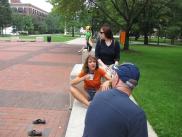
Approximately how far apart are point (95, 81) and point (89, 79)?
118mm

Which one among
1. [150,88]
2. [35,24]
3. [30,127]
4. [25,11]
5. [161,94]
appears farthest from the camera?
[25,11]

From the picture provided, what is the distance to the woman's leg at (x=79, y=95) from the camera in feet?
24.3

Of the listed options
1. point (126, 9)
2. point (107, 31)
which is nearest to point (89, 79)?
point (107, 31)

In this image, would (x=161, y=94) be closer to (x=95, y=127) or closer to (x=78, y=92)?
(x=78, y=92)

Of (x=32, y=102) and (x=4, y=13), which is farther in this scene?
(x=4, y=13)

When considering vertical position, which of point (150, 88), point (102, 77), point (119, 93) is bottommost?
point (150, 88)

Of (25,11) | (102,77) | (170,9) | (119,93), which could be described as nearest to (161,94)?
(102,77)

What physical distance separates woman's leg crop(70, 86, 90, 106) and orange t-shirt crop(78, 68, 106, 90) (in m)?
0.17

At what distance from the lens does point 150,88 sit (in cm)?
1146

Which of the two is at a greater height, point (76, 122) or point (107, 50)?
point (107, 50)

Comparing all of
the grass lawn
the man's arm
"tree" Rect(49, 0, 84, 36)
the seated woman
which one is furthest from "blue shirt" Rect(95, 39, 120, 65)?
"tree" Rect(49, 0, 84, 36)

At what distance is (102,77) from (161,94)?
3318mm

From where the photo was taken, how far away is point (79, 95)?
300 inches

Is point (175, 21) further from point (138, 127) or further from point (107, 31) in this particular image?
point (138, 127)
